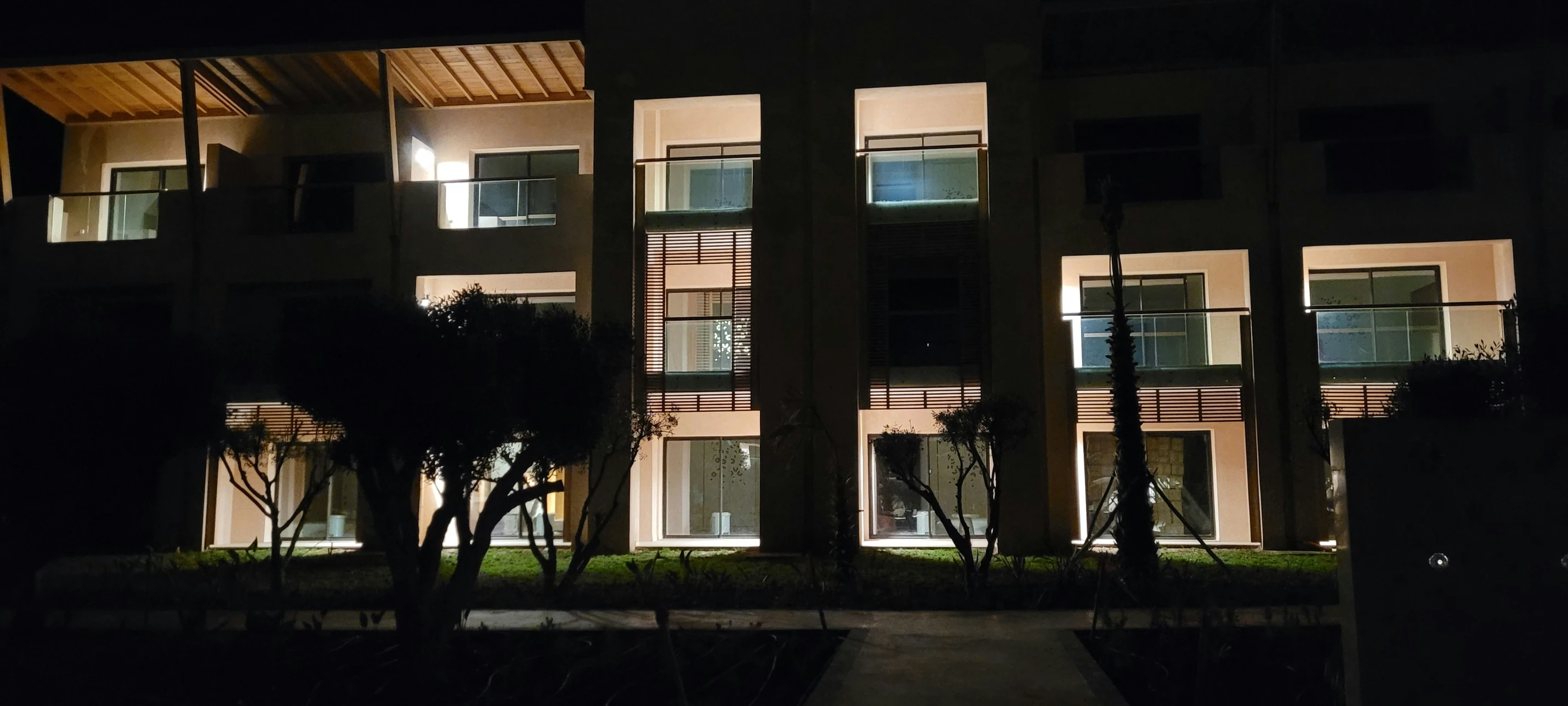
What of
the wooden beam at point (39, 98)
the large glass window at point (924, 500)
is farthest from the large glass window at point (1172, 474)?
the wooden beam at point (39, 98)

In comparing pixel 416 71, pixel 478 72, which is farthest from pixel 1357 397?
pixel 416 71

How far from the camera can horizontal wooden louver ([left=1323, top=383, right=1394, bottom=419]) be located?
18.4 m

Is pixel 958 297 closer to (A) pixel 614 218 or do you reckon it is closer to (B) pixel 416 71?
(A) pixel 614 218

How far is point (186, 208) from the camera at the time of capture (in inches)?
848

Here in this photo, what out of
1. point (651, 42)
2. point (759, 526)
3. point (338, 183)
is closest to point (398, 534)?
point (759, 526)

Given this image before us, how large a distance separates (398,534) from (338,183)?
15.6 meters

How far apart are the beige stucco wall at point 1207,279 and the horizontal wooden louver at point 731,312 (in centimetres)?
562

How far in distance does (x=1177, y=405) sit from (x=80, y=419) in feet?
55.6

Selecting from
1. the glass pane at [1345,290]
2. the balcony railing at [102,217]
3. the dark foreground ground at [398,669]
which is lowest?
the dark foreground ground at [398,669]

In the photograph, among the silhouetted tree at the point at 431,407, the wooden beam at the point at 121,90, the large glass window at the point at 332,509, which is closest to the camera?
the silhouetted tree at the point at 431,407

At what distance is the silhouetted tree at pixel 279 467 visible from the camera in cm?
1393

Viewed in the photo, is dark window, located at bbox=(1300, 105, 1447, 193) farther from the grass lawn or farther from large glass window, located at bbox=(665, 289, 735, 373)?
large glass window, located at bbox=(665, 289, 735, 373)

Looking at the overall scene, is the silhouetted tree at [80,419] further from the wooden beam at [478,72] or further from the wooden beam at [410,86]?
the wooden beam at [478,72]

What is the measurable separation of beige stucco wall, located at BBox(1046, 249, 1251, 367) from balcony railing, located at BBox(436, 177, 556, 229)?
9873mm
